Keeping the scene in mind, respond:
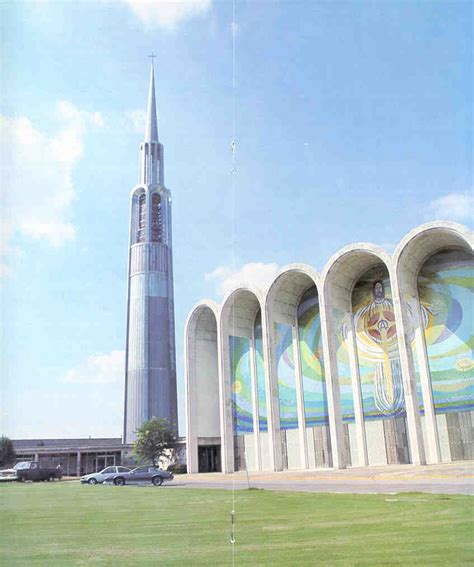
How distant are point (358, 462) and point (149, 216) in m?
41.1

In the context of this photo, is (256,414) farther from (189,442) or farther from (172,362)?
(172,362)

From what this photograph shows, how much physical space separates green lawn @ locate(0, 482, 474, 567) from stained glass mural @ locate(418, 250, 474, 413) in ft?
64.4

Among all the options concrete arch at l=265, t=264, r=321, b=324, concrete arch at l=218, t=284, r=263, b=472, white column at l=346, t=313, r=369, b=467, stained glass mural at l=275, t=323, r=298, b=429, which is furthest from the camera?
concrete arch at l=218, t=284, r=263, b=472

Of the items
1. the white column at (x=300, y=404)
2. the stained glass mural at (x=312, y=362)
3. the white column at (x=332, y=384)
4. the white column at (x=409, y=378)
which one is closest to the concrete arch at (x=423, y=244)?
the white column at (x=409, y=378)

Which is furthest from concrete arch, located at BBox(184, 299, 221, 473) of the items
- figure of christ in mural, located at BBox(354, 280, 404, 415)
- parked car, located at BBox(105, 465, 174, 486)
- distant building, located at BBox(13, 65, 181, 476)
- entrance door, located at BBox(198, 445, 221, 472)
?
distant building, located at BBox(13, 65, 181, 476)

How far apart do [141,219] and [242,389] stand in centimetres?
3186

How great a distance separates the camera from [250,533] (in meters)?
9.09

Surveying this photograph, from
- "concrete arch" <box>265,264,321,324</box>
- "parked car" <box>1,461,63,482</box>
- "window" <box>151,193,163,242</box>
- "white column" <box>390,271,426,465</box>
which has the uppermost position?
"window" <box>151,193,163,242</box>

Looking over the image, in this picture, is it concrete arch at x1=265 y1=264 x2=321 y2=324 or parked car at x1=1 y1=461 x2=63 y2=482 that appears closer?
parked car at x1=1 y1=461 x2=63 y2=482

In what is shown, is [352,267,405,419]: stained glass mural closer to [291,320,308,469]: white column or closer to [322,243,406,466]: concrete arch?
[322,243,406,466]: concrete arch

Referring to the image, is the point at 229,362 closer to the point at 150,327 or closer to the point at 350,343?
the point at 350,343

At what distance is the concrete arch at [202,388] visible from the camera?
4425 centimetres

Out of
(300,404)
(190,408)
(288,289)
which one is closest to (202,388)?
(190,408)

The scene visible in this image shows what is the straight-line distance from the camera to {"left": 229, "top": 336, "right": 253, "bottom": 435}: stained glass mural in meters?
42.9
